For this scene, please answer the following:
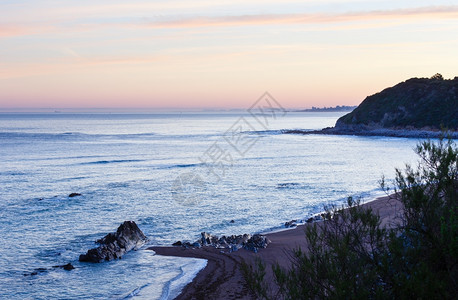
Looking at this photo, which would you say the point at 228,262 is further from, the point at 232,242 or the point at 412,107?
the point at 412,107

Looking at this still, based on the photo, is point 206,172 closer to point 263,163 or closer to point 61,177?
point 263,163

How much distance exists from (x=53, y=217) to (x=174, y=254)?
968 cm

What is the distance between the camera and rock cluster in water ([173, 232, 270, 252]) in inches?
654

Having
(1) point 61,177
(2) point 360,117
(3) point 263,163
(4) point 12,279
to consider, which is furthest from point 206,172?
(2) point 360,117

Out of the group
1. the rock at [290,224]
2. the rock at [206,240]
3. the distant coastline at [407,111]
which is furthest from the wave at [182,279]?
the distant coastline at [407,111]

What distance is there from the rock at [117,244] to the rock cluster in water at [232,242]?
1526 mm

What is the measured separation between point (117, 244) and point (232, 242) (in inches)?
169

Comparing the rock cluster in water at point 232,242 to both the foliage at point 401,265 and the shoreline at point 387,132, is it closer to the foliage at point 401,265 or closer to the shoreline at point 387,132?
the foliage at point 401,265

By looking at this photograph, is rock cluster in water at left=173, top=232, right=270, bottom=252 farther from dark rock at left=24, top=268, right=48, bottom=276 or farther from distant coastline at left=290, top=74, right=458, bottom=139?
distant coastline at left=290, top=74, right=458, bottom=139

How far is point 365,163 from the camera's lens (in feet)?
157

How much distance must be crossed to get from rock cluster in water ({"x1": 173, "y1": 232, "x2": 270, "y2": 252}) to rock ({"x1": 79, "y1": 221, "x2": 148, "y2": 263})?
1526 mm

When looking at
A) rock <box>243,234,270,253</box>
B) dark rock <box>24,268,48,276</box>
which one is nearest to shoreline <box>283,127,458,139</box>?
rock <box>243,234,270,253</box>

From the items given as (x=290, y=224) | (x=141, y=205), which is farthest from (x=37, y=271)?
(x=141, y=205)

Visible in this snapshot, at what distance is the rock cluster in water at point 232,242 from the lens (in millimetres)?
16609
